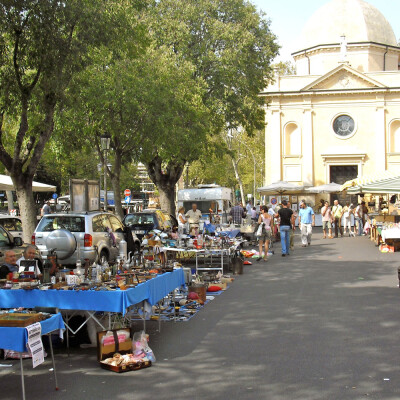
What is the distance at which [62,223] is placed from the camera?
611 inches

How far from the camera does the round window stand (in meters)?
48.2

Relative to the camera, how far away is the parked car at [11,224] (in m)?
19.2

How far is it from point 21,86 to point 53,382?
1023 cm

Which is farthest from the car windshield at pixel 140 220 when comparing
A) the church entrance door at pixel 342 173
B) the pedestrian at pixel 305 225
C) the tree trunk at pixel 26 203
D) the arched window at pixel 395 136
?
the arched window at pixel 395 136

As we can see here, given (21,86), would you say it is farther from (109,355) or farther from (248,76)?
(248,76)

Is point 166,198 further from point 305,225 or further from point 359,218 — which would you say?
point 305,225

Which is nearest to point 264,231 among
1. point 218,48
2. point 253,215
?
point 253,215

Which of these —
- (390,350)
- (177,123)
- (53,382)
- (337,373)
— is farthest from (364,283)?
(177,123)

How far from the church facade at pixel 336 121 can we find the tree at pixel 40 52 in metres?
33.7

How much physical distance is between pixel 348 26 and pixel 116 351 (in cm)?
4984

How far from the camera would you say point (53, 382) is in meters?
6.46

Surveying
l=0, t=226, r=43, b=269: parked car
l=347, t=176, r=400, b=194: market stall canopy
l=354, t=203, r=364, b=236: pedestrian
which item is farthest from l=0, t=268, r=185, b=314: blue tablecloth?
l=354, t=203, r=364, b=236: pedestrian

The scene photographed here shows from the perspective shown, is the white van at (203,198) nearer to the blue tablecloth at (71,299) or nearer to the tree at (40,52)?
the tree at (40,52)

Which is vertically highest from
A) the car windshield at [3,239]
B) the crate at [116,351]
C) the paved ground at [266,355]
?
the car windshield at [3,239]
